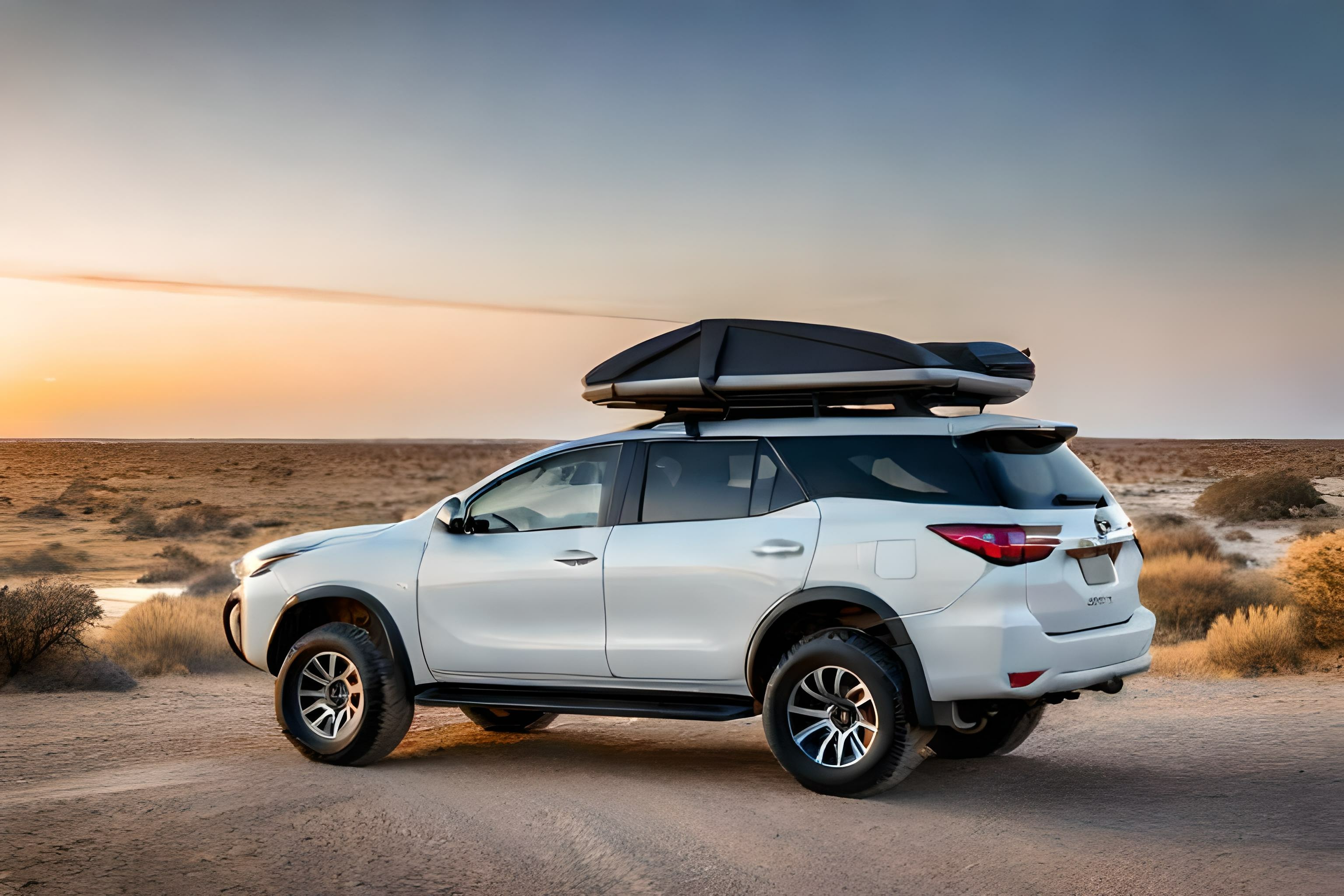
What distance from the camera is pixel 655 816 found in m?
6.79

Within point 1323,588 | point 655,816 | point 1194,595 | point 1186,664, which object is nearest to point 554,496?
point 655,816

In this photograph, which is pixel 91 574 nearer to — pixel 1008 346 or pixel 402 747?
pixel 402 747

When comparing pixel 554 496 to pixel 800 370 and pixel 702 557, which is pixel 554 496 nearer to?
pixel 702 557

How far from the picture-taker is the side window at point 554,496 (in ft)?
25.5

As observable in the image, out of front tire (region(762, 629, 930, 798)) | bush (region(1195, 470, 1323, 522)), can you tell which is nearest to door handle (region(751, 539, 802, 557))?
front tire (region(762, 629, 930, 798))

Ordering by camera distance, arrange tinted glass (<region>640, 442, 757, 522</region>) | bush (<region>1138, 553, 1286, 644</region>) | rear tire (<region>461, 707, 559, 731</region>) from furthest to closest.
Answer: bush (<region>1138, 553, 1286, 644</region>) < rear tire (<region>461, 707, 559, 731</region>) < tinted glass (<region>640, 442, 757, 522</region>)

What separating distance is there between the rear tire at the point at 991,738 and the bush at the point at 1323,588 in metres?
6.61

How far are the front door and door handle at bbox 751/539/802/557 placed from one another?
960 millimetres

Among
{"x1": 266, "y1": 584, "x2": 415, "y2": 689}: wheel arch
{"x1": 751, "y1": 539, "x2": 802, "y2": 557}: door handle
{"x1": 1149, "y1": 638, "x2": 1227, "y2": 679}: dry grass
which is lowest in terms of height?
{"x1": 1149, "y1": 638, "x2": 1227, "y2": 679}: dry grass

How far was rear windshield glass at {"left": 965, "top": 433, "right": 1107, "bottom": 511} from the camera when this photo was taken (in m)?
6.71

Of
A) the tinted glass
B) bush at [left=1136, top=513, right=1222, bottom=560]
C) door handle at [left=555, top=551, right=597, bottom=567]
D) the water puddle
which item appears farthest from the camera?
bush at [left=1136, top=513, right=1222, bottom=560]

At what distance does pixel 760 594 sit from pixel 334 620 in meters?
3.15

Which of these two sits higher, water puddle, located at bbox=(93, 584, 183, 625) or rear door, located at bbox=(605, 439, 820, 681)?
rear door, located at bbox=(605, 439, 820, 681)

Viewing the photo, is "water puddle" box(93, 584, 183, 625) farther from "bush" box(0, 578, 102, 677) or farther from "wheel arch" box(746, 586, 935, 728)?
"wheel arch" box(746, 586, 935, 728)
